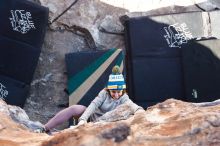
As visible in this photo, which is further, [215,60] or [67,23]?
[67,23]

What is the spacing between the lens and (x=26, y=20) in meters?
4.88

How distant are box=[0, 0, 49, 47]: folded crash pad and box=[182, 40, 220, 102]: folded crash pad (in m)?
1.52

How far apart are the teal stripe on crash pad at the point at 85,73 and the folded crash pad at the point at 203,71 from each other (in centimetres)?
81

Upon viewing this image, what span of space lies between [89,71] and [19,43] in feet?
2.47

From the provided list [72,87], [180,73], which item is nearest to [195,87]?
[180,73]

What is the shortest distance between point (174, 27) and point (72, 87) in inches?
48.1

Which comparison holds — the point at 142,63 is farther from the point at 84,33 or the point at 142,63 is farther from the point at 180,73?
the point at 84,33

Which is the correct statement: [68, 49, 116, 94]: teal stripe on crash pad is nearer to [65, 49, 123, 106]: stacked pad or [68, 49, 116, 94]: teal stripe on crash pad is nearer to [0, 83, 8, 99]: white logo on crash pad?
[65, 49, 123, 106]: stacked pad

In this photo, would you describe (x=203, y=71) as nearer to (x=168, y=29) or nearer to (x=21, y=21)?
(x=168, y=29)

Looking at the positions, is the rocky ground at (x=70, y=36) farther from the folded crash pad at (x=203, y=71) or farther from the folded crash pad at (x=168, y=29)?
the folded crash pad at (x=203, y=71)

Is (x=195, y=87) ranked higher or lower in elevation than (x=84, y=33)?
lower

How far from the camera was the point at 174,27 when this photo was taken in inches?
199

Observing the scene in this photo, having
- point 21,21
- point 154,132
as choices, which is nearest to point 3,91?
point 21,21

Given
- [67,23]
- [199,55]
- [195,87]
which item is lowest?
[195,87]
